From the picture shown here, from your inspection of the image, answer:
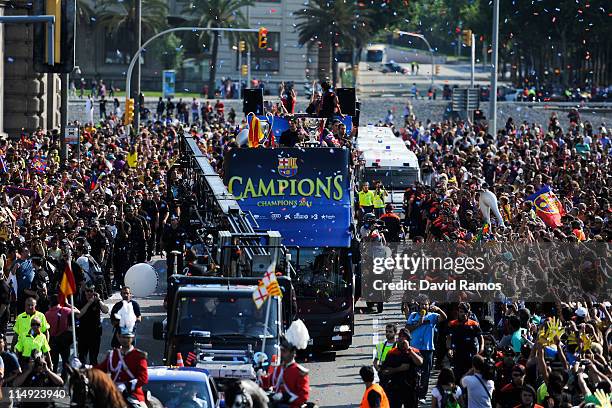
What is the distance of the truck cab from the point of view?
17.8 metres

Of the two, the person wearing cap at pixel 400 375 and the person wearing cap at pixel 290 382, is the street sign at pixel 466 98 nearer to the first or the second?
the person wearing cap at pixel 400 375

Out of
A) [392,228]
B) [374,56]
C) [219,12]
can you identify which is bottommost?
[392,228]

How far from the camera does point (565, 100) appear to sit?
91.7m

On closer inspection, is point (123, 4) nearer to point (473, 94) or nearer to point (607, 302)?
point (473, 94)

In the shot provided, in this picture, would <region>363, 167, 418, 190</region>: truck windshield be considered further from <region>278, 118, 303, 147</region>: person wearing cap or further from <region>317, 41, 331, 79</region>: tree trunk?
<region>317, 41, 331, 79</region>: tree trunk

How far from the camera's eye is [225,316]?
59.3 feet

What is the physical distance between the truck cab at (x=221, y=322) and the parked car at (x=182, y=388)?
9.65ft

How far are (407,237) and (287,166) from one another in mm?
11946

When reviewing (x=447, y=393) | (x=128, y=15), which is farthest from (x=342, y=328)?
(x=128, y=15)

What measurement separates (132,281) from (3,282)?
6.12ft

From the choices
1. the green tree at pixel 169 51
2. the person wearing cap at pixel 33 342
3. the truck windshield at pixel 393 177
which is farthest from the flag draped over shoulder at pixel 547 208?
the green tree at pixel 169 51

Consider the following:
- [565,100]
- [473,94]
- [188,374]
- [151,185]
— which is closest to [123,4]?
[565,100]

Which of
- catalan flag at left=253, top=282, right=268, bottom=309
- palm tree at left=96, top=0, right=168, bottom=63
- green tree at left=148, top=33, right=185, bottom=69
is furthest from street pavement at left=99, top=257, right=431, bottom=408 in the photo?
green tree at left=148, top=33, right=185, bottom=69

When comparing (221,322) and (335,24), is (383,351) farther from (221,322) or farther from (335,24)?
(335,24)
